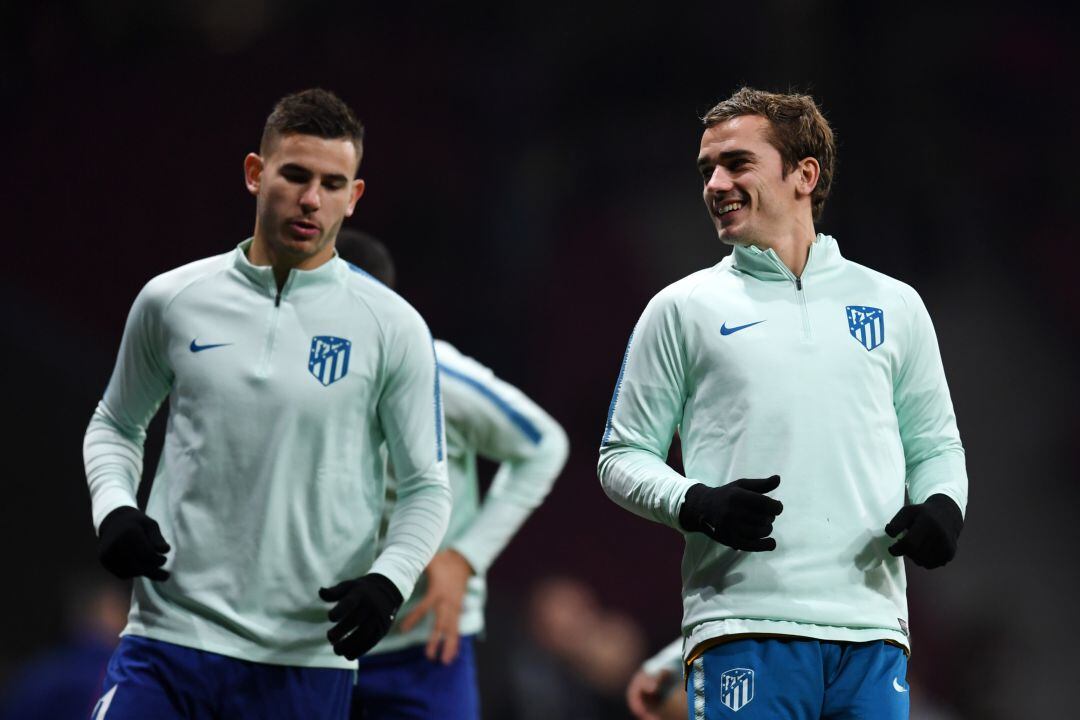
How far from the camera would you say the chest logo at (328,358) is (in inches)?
114

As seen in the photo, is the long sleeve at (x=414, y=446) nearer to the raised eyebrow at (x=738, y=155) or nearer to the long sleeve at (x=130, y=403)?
the long sleeve at (x=130, y=403)

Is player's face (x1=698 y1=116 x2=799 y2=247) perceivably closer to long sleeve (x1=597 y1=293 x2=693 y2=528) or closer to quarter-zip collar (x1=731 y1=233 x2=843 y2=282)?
quarter-zip collar (x1=731 y1=233 x2=843 y2=282)

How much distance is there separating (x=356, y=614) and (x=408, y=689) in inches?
39.7

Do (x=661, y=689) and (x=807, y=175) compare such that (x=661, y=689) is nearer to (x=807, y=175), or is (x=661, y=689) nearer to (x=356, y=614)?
(x=356, y=614)

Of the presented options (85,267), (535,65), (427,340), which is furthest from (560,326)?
Answer: (427,340)

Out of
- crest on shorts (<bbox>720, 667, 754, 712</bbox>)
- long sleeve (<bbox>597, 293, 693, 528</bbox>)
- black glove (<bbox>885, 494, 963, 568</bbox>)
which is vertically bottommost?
crest on shorts (<bbox>720, 667, 754, 712</bbox>)

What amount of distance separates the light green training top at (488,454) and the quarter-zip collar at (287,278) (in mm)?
1021

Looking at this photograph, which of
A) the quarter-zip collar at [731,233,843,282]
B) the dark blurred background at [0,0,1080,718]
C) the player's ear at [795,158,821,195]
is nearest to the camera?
the quarter-zip collar at [731,233,843,282]

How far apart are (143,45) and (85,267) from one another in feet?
4.90

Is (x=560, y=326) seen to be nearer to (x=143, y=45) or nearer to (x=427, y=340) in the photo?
(x=143, y=45)

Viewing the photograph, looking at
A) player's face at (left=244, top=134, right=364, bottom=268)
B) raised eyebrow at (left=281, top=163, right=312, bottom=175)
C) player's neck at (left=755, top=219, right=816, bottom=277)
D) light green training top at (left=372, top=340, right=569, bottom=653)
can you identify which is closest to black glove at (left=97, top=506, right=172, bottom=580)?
player's face at (left=244, top=134, right=364, bottom=268)

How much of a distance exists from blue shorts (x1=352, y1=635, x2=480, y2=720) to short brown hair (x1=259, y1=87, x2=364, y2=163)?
1.44 m

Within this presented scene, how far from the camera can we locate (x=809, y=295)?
275cm

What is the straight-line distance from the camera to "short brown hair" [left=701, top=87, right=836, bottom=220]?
9.43 ft
